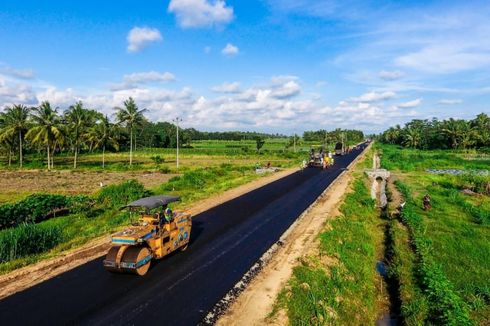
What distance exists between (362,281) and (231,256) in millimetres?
5081

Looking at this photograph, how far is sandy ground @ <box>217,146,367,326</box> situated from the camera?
9.90m

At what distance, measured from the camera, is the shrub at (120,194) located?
28062 mm

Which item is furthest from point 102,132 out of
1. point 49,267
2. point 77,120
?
point 49,267

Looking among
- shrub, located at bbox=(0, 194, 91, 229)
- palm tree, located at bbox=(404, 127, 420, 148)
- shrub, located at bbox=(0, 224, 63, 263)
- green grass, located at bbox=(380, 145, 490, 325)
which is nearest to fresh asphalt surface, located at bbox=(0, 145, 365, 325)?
shrub, located at bbox=(0, 224, 63, 263)

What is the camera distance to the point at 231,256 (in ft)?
48.2

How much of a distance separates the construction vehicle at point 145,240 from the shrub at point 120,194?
14.6 metres

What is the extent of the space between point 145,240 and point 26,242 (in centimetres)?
690

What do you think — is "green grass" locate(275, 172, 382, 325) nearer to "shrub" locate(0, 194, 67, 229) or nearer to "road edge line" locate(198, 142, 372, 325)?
"road edge line" locate(198, 142, 372, 325)

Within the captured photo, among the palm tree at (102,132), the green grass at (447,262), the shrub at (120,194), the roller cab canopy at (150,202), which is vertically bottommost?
the green grass at (447,262)

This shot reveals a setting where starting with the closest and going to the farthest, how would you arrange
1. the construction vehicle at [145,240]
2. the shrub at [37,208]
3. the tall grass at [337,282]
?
1. the tall grass at [337,282]
2. the construction vehicle at [145,240]
3. the shrub at [37,208]

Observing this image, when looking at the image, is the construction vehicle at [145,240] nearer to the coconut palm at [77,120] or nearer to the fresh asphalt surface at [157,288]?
the fresh asphalt surface at [157,288]

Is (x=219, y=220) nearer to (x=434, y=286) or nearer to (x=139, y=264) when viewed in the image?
(x=139, y=264)

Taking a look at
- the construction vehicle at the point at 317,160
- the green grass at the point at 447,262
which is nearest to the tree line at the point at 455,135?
the construction vehicle at the point at 317,160

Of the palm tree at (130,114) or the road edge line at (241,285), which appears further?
the palm tree at (130,114)
